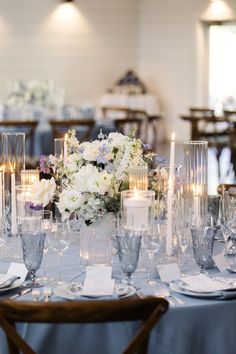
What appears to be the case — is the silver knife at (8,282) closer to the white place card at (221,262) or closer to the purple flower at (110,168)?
the purple flower at (110,168)

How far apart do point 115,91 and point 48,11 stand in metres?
1.83

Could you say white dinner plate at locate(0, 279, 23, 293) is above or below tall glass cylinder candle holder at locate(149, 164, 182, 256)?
below

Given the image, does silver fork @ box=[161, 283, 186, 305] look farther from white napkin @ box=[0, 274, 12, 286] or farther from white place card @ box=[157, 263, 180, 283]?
white napkin @ box=[0, 274, 12, 286]

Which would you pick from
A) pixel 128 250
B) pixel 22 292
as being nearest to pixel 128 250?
pixel 128 250

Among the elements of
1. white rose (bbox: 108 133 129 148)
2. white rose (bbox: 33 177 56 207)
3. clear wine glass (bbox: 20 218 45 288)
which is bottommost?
clear wine glass (bbox: 20 218 45 288)

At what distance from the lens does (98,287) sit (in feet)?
7.38

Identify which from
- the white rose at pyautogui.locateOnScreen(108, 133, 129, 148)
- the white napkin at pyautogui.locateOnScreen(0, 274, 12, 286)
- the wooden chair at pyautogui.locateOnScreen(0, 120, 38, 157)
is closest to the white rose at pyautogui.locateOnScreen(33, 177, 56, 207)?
the white rose at pyautogui.locateOnScreen(108, 133, 129, 148)

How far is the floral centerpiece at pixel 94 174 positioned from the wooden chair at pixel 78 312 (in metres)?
0.85

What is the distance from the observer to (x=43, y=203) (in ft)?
8.82

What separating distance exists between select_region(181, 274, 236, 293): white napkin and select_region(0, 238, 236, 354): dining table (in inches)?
1.7

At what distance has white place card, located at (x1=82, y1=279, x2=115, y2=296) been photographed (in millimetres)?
2188

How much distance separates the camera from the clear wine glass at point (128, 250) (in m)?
2.30

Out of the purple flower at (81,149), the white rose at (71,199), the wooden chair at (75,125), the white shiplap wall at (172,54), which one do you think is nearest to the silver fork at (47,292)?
the white rose at (71,199)

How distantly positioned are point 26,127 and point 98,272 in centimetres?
509
